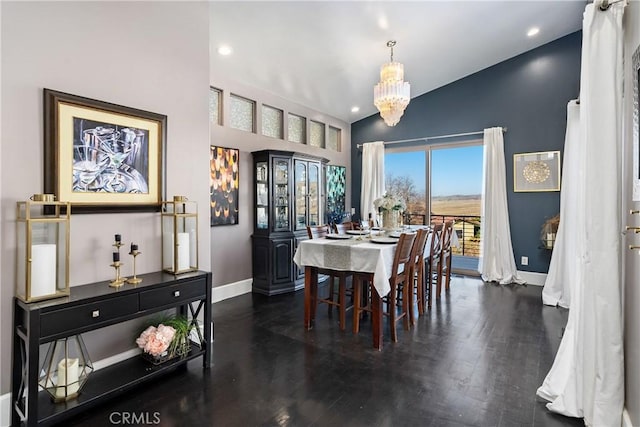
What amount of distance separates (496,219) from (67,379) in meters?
5.53

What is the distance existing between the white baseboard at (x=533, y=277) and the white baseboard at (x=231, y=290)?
423 centimetres

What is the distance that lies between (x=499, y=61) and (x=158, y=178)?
538 cm

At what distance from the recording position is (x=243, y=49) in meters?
3.81

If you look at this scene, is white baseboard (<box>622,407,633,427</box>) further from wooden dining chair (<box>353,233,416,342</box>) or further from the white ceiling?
the white ceiling

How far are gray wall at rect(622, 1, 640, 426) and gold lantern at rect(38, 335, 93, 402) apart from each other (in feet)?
9.95

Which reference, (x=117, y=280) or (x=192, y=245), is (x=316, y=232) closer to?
(x=192, y=245)

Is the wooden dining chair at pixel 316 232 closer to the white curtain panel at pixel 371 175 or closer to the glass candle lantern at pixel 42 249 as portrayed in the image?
the glass candle lantern at pixel 42 249

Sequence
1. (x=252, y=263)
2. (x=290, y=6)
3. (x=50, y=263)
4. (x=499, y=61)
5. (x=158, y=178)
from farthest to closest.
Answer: (x=499, y=61) < (x=252, y=263) < (x=290, y=6) < (x=158, y=178) < (x=50, y=263)

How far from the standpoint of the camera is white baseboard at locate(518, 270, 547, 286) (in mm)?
5027

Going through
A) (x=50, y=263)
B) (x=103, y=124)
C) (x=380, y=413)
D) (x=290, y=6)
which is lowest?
(x=380, y=413)

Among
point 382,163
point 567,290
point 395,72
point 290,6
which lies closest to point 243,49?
point 290,6

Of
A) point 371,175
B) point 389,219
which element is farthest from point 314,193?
point 371,175

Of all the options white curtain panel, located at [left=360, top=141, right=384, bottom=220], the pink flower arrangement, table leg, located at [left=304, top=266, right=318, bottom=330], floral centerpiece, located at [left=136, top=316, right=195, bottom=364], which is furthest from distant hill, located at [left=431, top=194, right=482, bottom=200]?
the pink flower arrangement

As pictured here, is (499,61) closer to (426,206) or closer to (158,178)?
(426,206)
